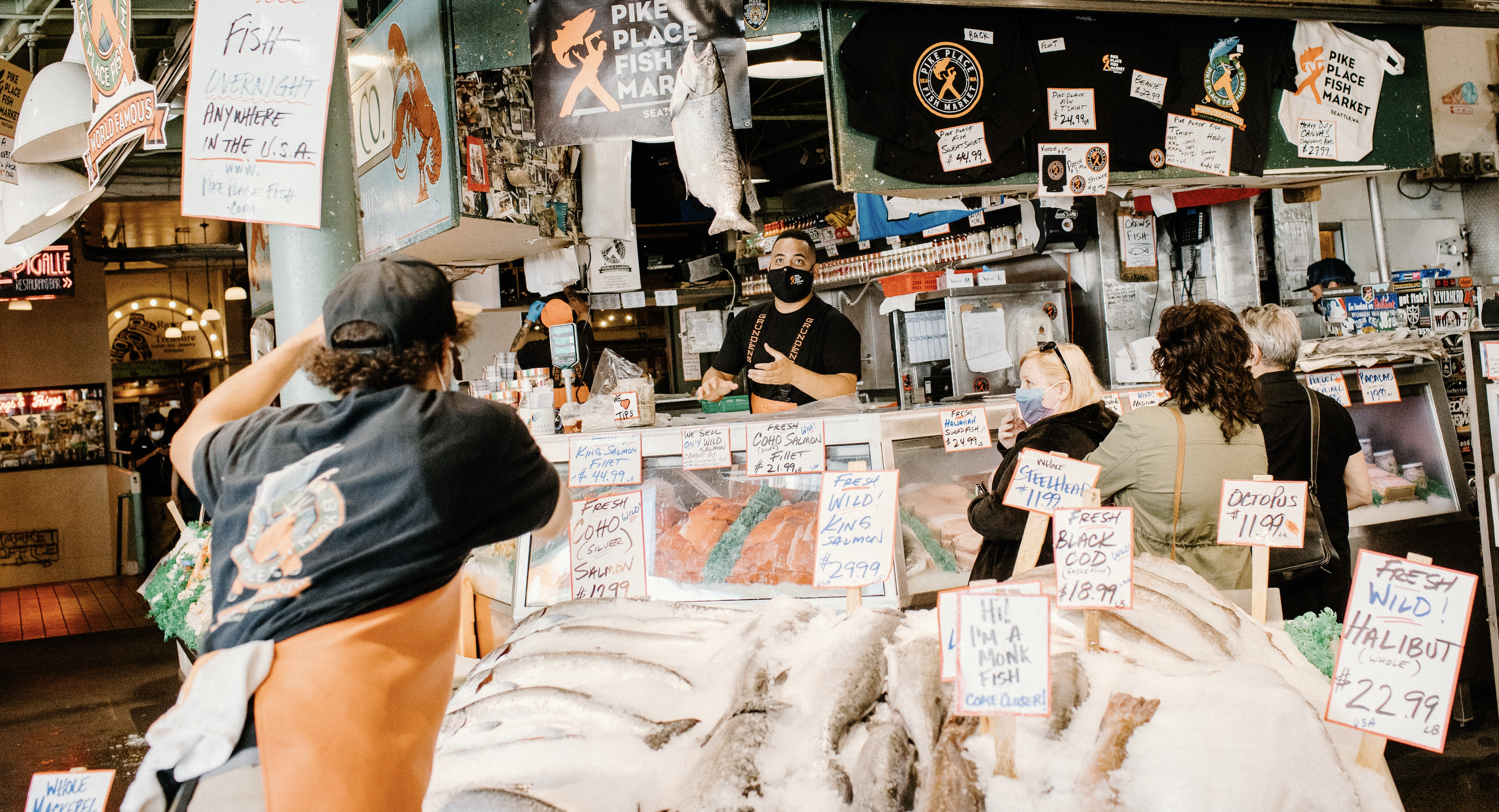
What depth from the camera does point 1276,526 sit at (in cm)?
238

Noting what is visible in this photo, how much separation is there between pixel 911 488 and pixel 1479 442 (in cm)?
263

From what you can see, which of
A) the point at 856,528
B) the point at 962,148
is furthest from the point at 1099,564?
the point at 962,148

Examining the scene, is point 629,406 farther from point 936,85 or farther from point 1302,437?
point 1302,437

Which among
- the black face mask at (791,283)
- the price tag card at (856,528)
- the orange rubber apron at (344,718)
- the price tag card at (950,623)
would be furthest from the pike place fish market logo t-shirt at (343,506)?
the black face mask at (791,283)

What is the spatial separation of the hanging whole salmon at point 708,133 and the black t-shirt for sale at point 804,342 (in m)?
0.99

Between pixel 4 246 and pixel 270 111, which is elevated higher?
pixel 4 246

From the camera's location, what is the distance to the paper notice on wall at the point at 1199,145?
4.58 metres

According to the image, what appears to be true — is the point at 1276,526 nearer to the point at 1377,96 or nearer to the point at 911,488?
the point at 911,488

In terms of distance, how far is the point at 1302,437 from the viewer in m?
3.92

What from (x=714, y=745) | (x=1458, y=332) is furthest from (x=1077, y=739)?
(x=1458, y=332)

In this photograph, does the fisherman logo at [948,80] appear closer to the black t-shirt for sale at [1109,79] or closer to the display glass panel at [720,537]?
the black t-shirt for sale at [1109,79]

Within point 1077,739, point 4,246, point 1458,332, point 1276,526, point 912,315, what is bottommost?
point 1077,739

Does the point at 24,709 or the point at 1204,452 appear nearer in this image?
the point at 1204,452

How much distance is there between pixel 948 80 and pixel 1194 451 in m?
2.06
